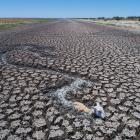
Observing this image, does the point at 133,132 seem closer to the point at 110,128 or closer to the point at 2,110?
the point at 110,128

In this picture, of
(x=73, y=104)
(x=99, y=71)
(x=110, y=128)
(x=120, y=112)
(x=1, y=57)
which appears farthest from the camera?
(x=1, y=57)

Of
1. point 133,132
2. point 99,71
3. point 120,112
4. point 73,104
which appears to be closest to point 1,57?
point 99,71

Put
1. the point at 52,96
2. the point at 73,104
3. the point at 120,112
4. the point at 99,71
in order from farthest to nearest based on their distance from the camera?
the point at 99,71, the point at 52,96, the point at 73,104, the point at 120,112

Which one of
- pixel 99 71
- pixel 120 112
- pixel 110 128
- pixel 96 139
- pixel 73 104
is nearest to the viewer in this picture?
pixel 96 139

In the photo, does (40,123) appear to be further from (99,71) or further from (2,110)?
(99,71)

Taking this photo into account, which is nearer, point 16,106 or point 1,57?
point 16,106

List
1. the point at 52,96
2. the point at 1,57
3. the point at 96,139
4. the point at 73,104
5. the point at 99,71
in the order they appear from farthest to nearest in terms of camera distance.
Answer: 1. the point at 1,57
2. the point at 99,71
3. the point at 52,96
4. the point at 73,104
5. the point at 96,139

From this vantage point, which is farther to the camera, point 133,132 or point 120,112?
point 120,112

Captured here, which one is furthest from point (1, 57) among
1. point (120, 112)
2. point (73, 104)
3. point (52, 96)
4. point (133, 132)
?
point (133, 132)

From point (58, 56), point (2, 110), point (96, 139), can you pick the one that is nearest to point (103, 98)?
point (96, 139)

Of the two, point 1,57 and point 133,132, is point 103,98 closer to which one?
point 133,132
